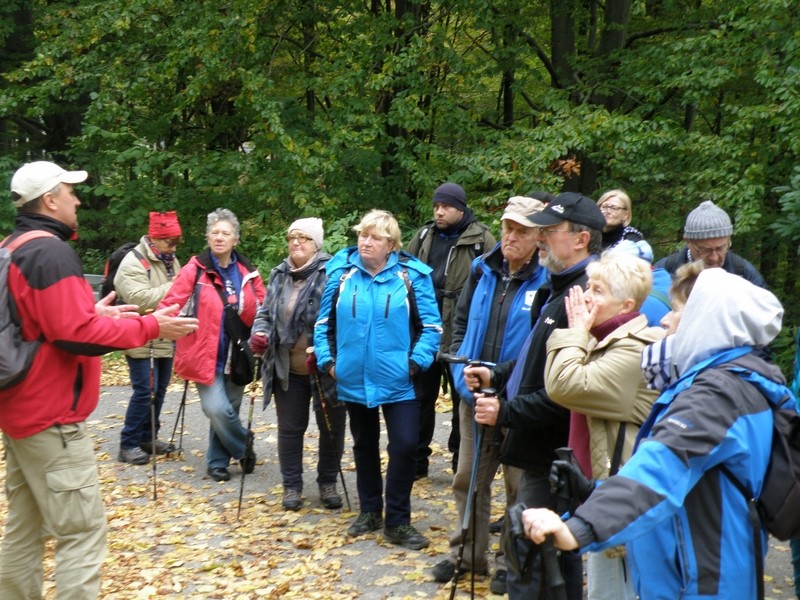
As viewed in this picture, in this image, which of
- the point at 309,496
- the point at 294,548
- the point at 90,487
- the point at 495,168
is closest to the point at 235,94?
the point at 495,168

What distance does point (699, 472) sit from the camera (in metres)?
2.67

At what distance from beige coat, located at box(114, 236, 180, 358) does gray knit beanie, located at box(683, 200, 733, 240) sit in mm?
4424

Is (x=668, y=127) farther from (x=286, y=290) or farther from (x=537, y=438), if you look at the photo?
(x=537, y=438)

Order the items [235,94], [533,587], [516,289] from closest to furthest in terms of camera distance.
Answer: [533,587], [516,289], [235,94]

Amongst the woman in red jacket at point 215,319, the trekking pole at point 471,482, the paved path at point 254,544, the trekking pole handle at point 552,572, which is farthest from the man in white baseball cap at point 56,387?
the woman in red jacket at point 215,319

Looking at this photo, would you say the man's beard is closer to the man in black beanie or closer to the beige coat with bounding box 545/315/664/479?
the beige coat with bounding box 545/315/664/479

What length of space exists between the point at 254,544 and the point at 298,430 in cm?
105

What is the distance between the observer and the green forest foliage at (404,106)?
11773 mm

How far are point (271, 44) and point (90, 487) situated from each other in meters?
11.1

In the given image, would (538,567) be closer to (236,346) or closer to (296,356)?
(296,356)

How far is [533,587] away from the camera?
399cm

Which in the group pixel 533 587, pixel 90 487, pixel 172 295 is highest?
pixel 172 295

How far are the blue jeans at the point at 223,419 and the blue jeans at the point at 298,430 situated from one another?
69cm

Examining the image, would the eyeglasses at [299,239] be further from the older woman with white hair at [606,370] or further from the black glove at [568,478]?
the black glove at [568,478]
